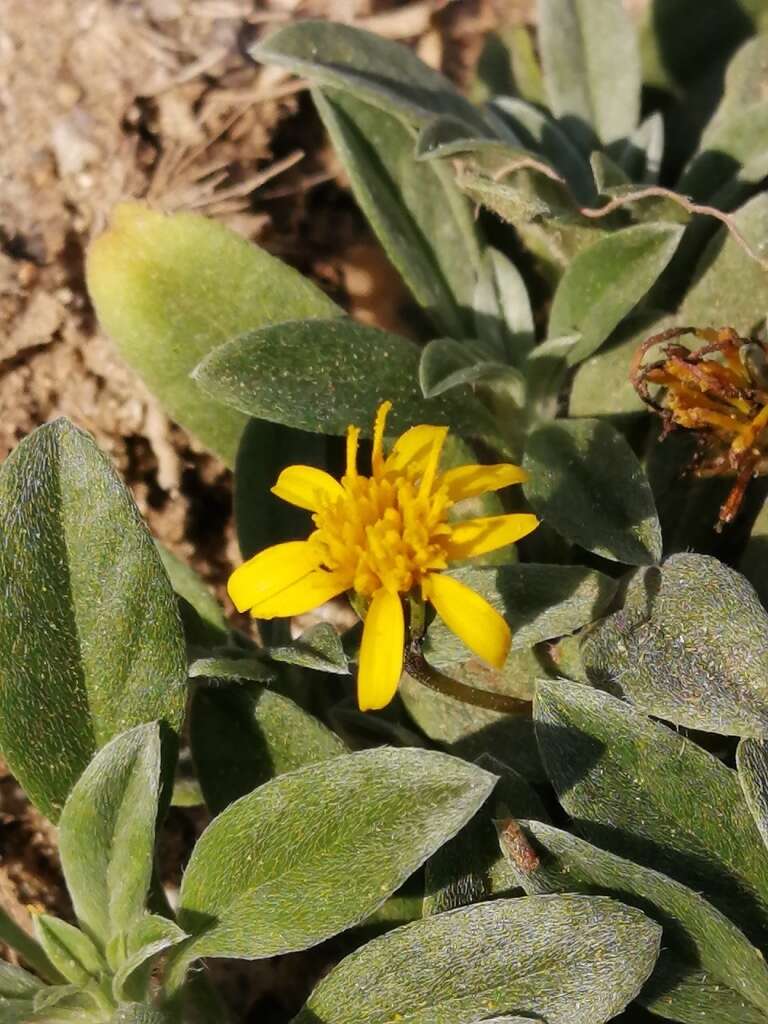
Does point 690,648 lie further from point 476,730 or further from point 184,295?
point 184,295

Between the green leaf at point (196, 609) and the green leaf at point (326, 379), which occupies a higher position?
the green leaf at point (326, 379)

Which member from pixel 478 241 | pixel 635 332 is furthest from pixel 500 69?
pixel 635 332

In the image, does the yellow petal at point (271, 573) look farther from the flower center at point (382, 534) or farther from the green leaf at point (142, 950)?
the green leaf at point (142, 950)

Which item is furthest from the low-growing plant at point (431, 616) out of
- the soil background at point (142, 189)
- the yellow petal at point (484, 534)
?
the soil background at point (142, 189)

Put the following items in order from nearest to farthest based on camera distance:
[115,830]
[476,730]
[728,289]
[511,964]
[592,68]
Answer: [511,964]
[115,830]
[476,730]
[728,289]
[592,68]

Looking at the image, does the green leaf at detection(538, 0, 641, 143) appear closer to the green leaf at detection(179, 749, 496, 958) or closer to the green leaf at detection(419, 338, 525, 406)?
the green leaf at detection(419, 338, 525, 406)

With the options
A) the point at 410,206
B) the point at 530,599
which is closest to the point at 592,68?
the point at 410,206

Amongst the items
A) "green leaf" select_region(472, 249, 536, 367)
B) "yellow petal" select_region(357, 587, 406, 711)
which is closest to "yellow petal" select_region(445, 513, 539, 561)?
"yellow petal" select_region(357, 587, 406, 711)
